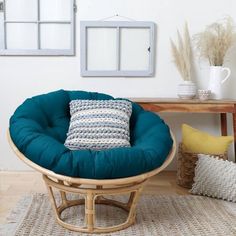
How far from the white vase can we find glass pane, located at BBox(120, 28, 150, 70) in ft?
1.16

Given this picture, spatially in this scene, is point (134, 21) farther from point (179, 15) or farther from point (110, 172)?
point (110, 172)

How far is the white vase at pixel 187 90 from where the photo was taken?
9.89 ft

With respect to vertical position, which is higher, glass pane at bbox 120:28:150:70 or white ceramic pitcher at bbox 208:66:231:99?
glass pane at bbox 120:28:150:70

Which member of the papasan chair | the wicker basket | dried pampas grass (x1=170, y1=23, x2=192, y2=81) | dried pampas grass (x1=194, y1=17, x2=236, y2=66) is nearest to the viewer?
the papasan chair

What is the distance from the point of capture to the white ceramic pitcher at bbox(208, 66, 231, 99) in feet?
9.87

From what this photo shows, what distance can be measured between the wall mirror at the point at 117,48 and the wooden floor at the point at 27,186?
891mm

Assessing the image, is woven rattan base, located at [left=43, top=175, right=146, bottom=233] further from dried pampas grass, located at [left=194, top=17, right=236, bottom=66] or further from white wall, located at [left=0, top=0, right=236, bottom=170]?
dried pampas grass, located at [left=194, top=17, right=236, bottom=66]

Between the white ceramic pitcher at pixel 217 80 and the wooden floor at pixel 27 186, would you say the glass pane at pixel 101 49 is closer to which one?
the white ceramic pitcher at pixel 217 80

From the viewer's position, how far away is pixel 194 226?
7.07 feet

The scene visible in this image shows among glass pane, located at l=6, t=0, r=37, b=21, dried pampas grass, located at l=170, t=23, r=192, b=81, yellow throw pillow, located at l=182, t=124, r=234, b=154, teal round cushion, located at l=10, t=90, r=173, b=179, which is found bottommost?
yellow throw pillow, located at l=182, t=124, r=234, b=154

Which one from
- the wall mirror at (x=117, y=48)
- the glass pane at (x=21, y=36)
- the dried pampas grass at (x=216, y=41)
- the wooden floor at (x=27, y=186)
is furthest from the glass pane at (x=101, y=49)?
the wooden floor at (x=27, y=186)

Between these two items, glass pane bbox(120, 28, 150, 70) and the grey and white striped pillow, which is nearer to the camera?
the grey and white striped pillow

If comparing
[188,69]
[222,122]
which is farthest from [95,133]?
[222,122]

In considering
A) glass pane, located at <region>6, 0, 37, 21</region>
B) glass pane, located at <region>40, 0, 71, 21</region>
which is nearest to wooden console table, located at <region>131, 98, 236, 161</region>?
glass pane, located at <region>40, 0, 71, 21</region>
